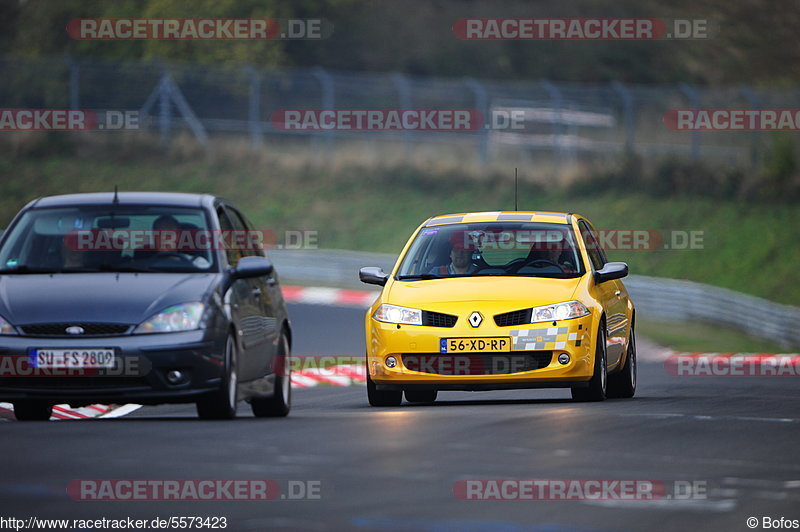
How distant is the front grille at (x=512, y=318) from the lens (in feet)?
44.0

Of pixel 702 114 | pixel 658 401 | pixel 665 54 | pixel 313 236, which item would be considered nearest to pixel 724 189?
pixel 702 114

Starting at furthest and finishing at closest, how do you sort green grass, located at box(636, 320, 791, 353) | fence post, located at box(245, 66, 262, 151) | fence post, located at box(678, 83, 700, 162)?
1. fence post, located at box(245, 66, 262, 151)
2. fence post, located at box(678, 83, 700, 162)
3. green grass, located at box(636, 320, 791, 353)

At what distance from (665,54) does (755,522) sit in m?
63.4

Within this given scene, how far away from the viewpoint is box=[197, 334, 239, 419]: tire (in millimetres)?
11430

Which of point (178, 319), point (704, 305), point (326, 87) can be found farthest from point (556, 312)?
point (326, 87)

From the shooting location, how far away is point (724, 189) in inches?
1773

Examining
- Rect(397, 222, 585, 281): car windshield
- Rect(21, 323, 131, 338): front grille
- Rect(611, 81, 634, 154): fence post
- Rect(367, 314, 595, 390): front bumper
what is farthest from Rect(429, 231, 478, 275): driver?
Rect(611, 81, 634, 154): fence post

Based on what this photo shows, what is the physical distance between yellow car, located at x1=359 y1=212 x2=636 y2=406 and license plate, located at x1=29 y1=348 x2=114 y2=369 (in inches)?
123

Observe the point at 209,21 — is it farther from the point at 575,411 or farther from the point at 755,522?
the point at 755,522

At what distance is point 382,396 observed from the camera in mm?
14180

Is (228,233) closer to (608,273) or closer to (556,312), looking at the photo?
(556,312)

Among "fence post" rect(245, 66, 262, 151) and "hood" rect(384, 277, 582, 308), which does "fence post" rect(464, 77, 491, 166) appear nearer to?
"fence post" rect(245, 66, 262, 151)

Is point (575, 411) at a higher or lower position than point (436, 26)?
lower

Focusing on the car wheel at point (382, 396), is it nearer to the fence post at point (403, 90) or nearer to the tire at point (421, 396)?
the tire at point (421, 396)
